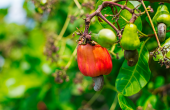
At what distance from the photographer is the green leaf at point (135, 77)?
3.04 ft

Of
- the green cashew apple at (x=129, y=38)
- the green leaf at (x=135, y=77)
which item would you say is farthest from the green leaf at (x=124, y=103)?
the green cashew apple at (x=129, y=38)

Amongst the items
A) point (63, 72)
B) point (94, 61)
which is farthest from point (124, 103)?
point (63, 72)

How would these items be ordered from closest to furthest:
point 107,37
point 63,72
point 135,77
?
point 107,37
point 135,77
point 63,72

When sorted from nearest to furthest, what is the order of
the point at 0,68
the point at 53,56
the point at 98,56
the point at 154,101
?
the point at 98,56, the point at 154,101, the point at 53,56, the point at 0,68

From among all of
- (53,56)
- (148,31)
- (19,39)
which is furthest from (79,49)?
(19,39)

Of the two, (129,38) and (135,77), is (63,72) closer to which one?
(135,77)

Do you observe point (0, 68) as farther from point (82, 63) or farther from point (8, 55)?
point (82, 63)

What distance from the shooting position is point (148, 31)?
1502 millimetres

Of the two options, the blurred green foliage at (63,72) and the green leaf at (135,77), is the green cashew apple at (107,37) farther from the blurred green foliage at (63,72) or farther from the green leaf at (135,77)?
the blurred green foliage at (63,72)

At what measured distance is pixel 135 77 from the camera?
953 mm

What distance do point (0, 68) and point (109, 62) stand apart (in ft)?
13.2

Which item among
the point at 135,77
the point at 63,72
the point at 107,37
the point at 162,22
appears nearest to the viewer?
the point at 107,37

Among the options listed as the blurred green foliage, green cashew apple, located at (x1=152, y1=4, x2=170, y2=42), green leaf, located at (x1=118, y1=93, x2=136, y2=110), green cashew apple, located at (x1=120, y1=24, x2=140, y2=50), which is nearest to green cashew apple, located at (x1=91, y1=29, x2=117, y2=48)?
green cashew apple, located at (x1=120, y1=24, x2=140, y2=50)

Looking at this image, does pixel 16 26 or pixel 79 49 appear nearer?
pixel 79 49
